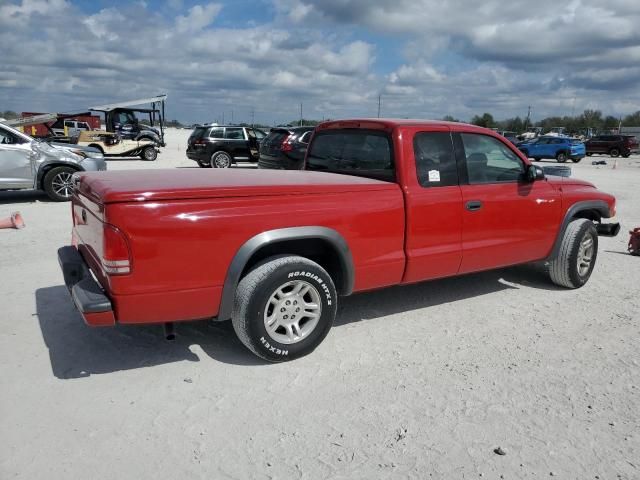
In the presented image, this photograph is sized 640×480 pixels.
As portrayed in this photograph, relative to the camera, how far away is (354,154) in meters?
4.64

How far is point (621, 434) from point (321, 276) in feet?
6.55

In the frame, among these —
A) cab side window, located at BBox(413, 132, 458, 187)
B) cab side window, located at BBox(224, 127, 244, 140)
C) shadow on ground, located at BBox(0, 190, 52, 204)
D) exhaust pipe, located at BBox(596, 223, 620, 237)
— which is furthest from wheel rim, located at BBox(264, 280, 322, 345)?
cab side window, located at BBox(224, 127, 244, 140)

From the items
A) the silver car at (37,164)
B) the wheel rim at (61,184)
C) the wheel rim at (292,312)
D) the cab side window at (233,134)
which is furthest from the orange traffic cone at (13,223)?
the cab side window at (233,134)

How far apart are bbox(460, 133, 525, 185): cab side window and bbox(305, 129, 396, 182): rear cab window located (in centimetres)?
78

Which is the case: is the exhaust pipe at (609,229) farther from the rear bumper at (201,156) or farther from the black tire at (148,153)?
the black tire at (148,153)

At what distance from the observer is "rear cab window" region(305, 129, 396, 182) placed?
4.28 m

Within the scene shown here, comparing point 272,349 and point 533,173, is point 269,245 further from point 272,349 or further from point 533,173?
point 533,173

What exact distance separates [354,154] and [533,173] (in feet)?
5.53

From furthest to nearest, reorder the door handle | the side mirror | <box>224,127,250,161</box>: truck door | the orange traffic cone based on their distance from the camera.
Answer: <box>224,127,250,161</box>: truck door
the orange traffic cone
the side mirror
the door handle

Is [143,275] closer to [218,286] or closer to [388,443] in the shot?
[218,286]

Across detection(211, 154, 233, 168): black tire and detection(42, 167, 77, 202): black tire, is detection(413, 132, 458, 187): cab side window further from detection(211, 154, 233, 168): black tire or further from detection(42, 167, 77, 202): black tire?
detection(211, 154, 233, 168): black tire

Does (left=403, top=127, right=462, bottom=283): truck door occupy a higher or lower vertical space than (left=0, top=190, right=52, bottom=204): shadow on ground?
higher

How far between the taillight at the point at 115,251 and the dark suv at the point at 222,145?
599 inches

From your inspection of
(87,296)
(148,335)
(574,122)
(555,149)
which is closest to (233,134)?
(148,335)
